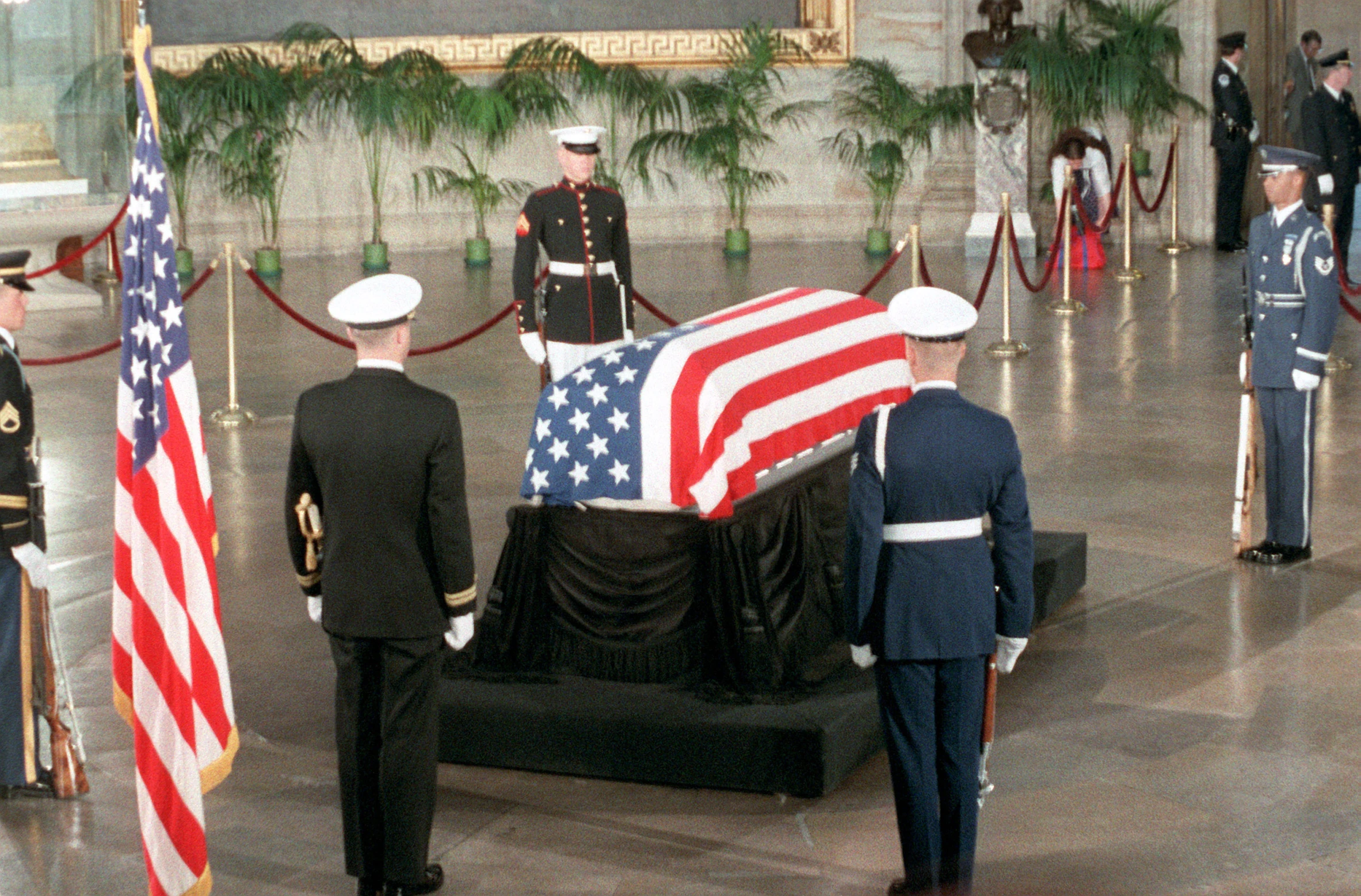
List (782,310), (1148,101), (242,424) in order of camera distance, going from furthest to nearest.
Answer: (1148,101) < (242,424) < (782,310)

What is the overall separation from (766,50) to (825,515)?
414 inches

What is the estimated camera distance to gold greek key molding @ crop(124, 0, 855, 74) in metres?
→ 16.2

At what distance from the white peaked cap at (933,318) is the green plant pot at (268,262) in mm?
11750

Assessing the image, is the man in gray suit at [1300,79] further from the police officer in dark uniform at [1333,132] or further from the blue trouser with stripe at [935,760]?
the blue trouser with stripe at [935,760]

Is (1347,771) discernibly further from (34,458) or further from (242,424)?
(242,424)

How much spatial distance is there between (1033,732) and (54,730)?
2616 millimetres

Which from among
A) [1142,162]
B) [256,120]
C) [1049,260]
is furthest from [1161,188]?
[256,120]

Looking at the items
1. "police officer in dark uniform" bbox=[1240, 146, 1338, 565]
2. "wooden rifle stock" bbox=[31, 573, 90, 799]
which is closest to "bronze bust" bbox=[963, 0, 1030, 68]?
"police officer in dark uniform" bbox=[1240, 146, 1338, 565]

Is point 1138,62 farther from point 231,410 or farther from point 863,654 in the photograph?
point 863,654

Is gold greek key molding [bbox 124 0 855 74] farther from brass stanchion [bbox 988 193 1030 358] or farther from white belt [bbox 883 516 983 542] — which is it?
white belt [bbox 883 516 983 542]

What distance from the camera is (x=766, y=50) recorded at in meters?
15.6

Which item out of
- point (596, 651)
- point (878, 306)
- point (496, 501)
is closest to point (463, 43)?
point (496, 501)

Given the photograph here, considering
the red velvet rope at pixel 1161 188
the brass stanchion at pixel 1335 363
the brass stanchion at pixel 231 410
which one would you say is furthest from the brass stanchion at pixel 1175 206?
the brass stanchion at pixel 231 410

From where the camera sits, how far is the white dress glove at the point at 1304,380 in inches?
A: 254
